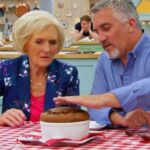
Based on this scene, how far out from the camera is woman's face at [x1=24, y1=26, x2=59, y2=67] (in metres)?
2.12

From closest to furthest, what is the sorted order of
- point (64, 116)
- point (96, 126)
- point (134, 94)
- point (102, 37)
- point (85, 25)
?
point (64, 116) < point (134, 94) < point (96, 126) < point (102, 37) < point (85, 25)

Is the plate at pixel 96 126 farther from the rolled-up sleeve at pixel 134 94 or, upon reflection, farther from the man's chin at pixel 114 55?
the man's chin at pixel 114 55

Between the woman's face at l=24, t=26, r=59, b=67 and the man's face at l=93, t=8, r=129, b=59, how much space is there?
0.24 metres

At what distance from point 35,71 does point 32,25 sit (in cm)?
24

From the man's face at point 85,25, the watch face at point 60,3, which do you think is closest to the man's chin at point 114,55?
the man's face at point 85,25

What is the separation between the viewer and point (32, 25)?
212 centimetres

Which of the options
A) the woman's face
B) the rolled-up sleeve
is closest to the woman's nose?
the woman's face

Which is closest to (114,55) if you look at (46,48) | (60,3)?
(46,48)

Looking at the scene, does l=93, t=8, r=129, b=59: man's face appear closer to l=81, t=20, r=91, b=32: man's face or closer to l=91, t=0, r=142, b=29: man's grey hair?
l=91, t=0, r=142, b=29: man's grey hair

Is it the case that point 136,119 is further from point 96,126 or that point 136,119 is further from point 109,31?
point 109,31

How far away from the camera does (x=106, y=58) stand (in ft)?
6.97

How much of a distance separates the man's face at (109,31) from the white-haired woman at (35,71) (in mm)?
244

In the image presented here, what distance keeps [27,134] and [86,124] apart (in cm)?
25

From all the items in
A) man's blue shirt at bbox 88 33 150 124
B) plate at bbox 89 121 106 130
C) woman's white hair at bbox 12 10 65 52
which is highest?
woman's white hair at bbox 12 10 65 52
